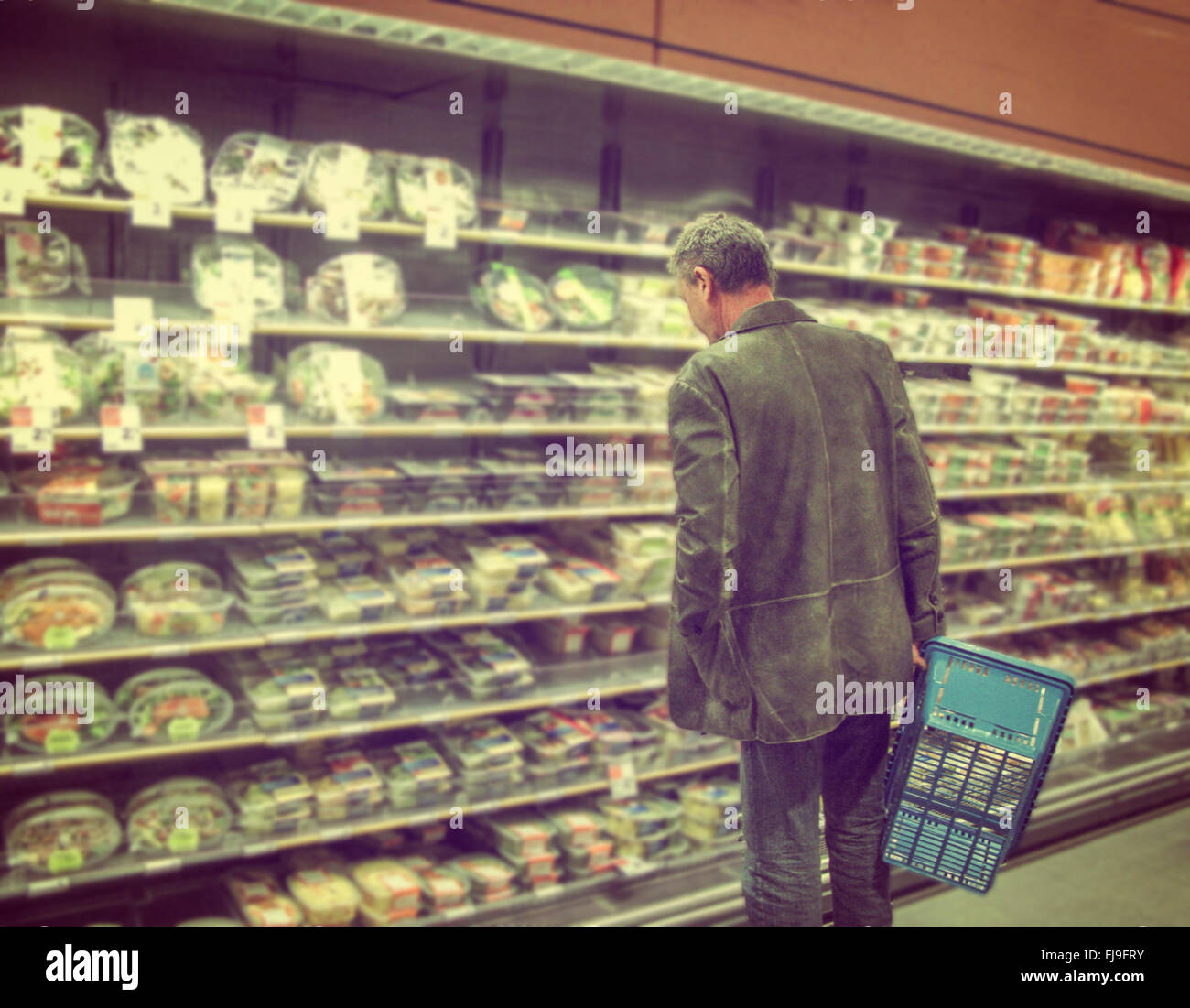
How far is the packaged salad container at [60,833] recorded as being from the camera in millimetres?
2846

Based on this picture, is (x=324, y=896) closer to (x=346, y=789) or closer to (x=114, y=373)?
(x=346, y=789)

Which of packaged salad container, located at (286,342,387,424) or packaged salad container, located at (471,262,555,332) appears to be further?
packaged salad container, located at (471,262,555,332)

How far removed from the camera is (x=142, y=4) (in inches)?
110

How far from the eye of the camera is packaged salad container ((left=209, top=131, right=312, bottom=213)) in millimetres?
2963

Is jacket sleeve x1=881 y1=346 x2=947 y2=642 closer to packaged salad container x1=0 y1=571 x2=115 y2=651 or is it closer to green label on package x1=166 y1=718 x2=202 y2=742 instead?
green label on package x1=166 y1=718 x2=202 y2=742

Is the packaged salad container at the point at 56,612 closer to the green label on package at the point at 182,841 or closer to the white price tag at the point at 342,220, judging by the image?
the green label on package at the point at 182,841

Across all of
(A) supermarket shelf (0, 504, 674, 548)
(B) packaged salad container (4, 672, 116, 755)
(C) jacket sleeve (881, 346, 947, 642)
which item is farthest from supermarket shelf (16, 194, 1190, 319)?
(C) jacket sleeve (881, 346, 947, 642)

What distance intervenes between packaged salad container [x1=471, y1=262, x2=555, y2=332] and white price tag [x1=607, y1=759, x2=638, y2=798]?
1.60 m

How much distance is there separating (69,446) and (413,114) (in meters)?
1.67

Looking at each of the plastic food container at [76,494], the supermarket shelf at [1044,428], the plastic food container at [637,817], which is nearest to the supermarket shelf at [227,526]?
the plastic food container at [76,494]

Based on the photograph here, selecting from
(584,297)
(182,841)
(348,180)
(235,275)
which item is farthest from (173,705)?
(584,297)

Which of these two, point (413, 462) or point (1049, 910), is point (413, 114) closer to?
point (413, 462)
